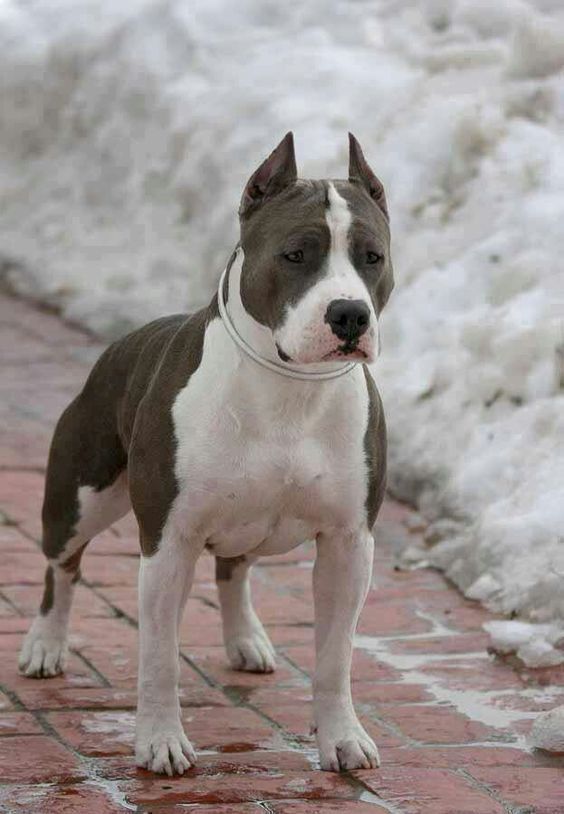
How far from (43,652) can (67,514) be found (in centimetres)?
41

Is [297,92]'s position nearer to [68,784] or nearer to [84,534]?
[84,534]

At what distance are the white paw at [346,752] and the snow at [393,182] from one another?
1.19m

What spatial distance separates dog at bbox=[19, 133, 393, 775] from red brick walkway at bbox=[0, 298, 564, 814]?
0.14m

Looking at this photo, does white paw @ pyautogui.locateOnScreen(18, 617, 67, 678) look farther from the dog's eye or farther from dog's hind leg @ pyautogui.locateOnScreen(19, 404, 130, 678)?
the dog's eye

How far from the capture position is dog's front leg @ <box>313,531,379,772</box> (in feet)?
12.1

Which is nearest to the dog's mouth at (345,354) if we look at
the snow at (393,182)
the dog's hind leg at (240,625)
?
the dog's hind leg at (240,625)

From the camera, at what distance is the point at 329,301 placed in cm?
323

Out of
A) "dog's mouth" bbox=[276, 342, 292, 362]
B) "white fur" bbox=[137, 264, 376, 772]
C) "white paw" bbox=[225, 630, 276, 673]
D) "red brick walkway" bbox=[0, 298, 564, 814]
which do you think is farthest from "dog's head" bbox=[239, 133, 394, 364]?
"white paw" bbox=[225, 630, 276, 673]

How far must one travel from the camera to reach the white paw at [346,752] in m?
3.68

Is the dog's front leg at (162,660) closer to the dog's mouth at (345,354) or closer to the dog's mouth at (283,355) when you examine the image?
the dog's mouth at (283,355)

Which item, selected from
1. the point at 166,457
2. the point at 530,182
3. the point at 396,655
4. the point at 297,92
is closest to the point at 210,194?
the point at 297,92

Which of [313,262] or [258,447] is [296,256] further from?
[258,447]

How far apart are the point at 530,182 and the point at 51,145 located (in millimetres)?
4394

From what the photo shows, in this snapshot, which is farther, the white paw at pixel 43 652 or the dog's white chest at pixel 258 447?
the white paw at pixel 43 652
